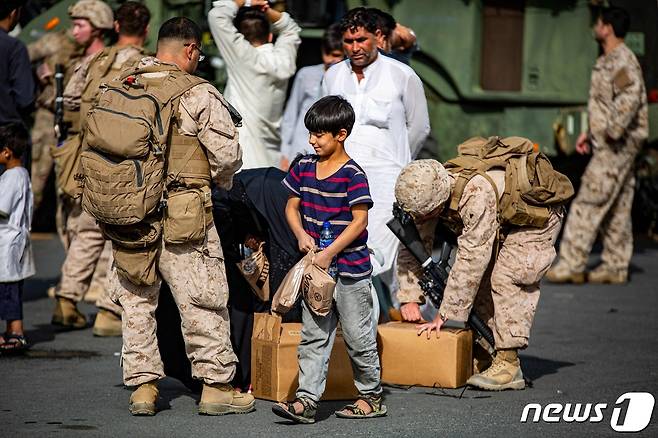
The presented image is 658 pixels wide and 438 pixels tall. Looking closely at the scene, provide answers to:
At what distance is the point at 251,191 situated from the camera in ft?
24.3

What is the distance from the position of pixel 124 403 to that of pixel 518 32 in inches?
282

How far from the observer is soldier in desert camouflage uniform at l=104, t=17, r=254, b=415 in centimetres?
671

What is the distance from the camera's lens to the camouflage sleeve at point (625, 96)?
11.9 metres

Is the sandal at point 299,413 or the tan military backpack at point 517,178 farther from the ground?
the tan military backpack at point 517,178

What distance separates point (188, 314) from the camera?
22.3 ft

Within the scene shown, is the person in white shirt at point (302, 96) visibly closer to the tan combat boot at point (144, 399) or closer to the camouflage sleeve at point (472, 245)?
the camouflage sleeve at point (472, 245)

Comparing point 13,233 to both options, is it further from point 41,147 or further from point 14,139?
point 41,147

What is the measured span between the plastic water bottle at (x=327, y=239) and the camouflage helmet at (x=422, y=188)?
72 centimetres

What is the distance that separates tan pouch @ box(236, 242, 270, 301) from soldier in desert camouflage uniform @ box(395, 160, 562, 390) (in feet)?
2.52

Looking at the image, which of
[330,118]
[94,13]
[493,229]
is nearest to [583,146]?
[94,13]

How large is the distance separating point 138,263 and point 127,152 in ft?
1.79

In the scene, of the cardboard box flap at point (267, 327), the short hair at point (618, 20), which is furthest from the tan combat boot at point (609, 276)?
the cardboard box flap at point (267, 327)

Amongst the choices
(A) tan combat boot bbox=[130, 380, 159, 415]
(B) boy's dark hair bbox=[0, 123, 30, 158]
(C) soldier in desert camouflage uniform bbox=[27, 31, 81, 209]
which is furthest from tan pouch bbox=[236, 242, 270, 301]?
(C) soldier in desert camouflage uniform bbox=[27, 31, 81, 209]

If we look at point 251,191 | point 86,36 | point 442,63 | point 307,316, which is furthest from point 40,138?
point 307,316
